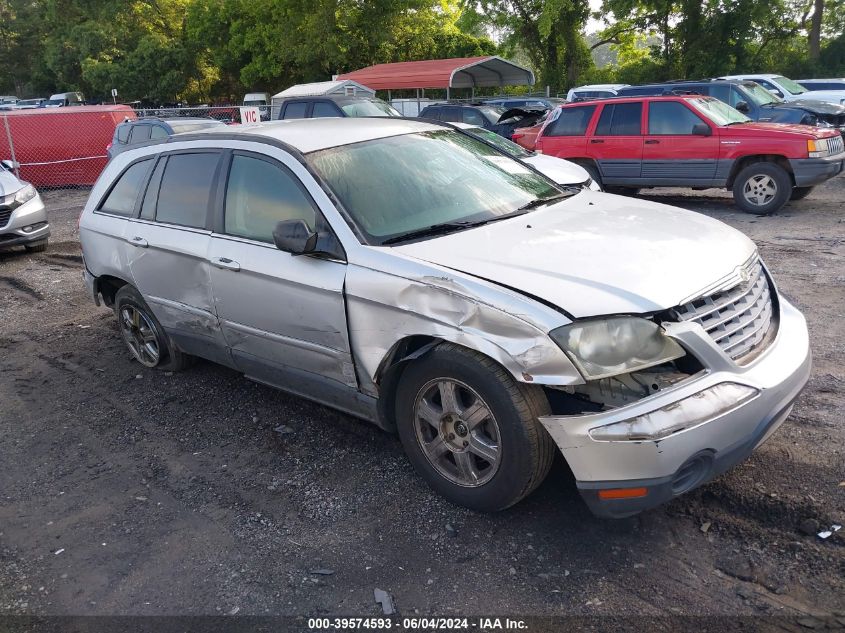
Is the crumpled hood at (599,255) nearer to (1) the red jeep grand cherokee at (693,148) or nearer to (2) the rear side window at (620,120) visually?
(1) the red jeep grand cherokee at (693,148)

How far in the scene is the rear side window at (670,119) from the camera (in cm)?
1090

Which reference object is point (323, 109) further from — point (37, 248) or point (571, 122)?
point (37, 248)

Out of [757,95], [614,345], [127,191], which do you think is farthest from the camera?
[757,95]

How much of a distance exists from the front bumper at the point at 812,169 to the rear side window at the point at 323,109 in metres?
8.49

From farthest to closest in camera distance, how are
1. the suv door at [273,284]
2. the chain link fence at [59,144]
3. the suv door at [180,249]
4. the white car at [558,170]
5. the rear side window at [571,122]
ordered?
1. the chain link fence at [59,144]
2. the rear side window at [571,122]
3. the white car at [558,170]
4. the suv door at [180,249]
5. the suv door at [273,284]

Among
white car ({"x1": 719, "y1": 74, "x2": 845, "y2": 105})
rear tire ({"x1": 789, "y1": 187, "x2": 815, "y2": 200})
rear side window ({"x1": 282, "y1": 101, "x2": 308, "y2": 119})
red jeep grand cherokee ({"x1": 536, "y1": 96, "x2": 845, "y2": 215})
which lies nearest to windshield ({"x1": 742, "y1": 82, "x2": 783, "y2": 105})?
white car ({"x1": 719, "y1": 74, "x2": 845, "y2": 105})

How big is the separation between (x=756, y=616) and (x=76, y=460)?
3.69 m

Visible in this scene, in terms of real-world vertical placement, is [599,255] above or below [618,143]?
above

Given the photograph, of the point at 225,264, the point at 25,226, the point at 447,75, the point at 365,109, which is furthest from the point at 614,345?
the point at 447,75

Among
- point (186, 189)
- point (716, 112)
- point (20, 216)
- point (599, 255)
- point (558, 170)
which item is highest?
point (186, 189)

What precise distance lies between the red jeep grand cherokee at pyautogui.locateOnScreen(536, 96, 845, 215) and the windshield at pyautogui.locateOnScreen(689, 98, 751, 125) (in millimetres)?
20

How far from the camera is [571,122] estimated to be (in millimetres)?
12148

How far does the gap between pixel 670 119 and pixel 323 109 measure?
23.8 ft

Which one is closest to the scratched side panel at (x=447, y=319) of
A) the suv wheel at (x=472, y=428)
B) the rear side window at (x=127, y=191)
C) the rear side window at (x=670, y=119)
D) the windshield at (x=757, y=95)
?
the suv wheel at (x=472, y=428)
